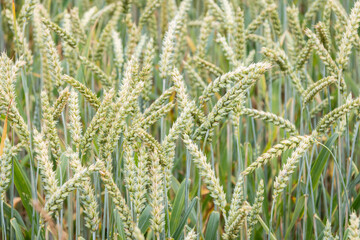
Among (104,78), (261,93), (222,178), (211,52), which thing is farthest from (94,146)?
(211,52)

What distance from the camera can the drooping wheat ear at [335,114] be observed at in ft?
4.55

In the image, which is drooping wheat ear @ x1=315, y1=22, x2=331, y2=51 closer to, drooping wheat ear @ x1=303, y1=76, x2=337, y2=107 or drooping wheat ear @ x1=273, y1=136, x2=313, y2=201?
drooping wheat ear @ x1=303, y1=76, x2=337, y2=107

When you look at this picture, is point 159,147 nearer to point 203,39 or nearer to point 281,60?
point 281,60

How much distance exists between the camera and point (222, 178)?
201 centimetres

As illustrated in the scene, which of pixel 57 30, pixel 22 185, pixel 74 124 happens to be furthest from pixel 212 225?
pixel 57 30

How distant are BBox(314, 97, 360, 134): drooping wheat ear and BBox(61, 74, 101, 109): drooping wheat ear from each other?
2.32 feet

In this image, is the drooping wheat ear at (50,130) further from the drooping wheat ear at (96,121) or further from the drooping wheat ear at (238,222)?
the drooping wheat ear at (238,222)

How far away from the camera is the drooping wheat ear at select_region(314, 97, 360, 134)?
139cm

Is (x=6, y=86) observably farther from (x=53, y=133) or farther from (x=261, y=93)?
(x=261, y=93)

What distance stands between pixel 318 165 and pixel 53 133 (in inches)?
37.7

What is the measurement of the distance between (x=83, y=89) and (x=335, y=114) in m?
0.77

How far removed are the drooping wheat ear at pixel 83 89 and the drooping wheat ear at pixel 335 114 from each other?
706 mm

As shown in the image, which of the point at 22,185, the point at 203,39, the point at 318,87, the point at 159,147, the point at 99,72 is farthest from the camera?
the point at 203,39

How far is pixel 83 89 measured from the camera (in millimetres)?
1301
